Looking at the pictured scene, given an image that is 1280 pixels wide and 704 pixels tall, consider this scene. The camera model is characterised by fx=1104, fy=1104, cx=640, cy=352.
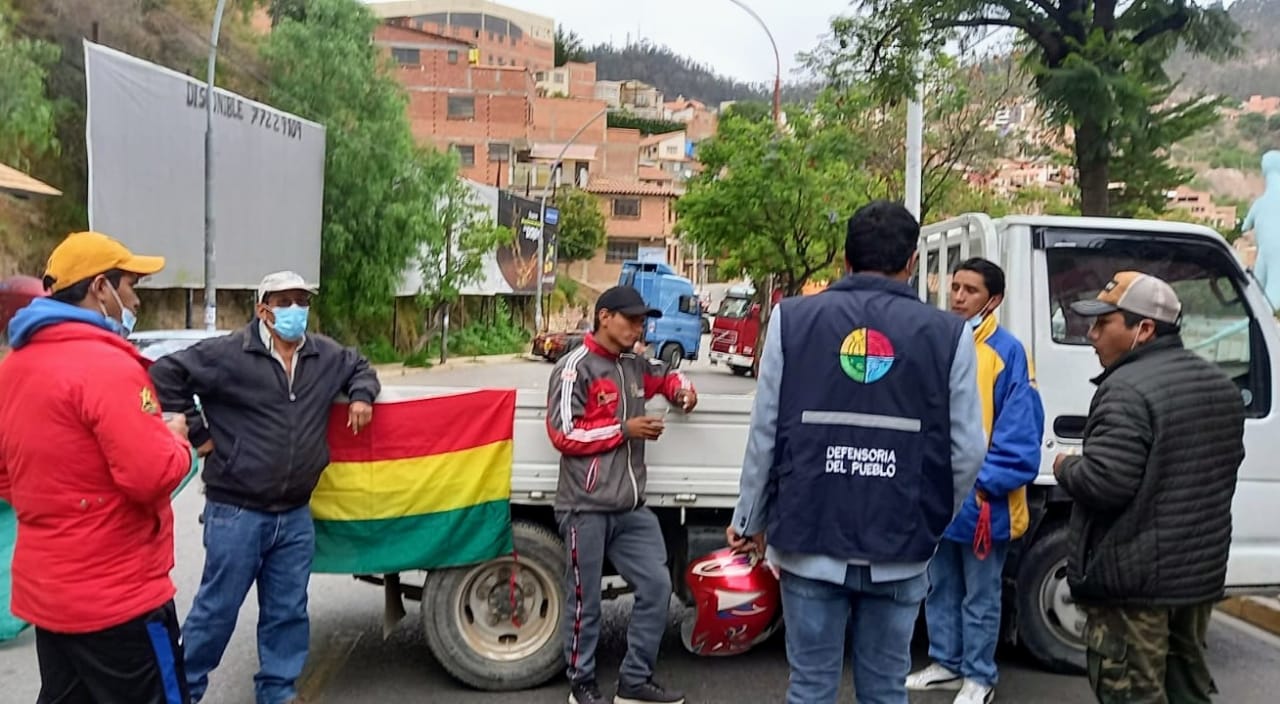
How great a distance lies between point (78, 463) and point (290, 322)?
1.42 meters

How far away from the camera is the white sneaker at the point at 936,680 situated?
515 cm

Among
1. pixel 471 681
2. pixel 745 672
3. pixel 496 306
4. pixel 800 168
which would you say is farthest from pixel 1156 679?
pixel 496 306

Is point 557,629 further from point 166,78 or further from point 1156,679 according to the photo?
point 166,78

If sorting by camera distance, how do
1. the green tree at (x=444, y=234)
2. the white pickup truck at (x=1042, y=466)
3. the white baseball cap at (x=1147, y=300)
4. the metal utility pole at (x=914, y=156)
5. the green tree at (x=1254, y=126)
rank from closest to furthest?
the white baseball cap at (x=1147, y=300) → the white pickup truck at (x=1042, y=466) → the metal utility pole at (x=914, y=156) → the green tree at (x=444, y=234) → the green tree at (x=1254, y=126)

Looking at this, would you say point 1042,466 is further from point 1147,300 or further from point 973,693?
point 1147,300

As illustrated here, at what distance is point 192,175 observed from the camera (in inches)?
822

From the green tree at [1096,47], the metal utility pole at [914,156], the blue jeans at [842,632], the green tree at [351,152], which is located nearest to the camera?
the blue jeans at [842,632]

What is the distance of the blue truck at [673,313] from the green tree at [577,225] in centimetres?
2413

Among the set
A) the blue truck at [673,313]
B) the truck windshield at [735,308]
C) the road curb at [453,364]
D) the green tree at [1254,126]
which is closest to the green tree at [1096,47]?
the road curb at [453,364]

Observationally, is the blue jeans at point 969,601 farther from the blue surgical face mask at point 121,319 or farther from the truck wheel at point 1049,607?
the blue surgical face mask at point 121,319

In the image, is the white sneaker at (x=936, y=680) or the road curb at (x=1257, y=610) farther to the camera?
the road curb at (x=1257, y=610)

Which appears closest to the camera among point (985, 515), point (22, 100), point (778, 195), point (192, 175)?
point (985, 515)

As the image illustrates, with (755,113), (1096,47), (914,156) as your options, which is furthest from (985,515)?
(755,113)

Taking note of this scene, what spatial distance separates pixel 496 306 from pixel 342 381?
38315mm
